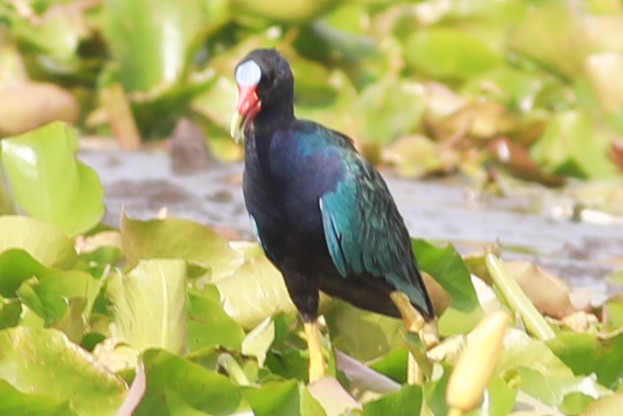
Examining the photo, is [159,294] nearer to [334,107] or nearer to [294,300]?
[294,300]

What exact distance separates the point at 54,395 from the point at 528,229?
6.72 ft

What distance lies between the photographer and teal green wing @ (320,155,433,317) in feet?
7.97

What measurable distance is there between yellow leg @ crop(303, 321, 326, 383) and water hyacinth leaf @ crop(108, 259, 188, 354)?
8.1 inches

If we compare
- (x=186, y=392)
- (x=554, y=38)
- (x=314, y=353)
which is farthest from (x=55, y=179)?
(x=554, y=38)

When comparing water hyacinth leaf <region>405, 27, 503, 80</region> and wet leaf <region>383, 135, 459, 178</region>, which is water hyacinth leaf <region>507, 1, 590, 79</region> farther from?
wet leaf <region>383, 135, 459, 178</region>

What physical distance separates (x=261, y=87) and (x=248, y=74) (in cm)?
5

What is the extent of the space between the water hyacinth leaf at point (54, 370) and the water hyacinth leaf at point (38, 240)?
0.40 meters

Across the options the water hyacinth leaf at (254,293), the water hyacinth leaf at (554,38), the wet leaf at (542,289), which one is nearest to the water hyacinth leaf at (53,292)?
the water hyacinth leaf at (254,293)

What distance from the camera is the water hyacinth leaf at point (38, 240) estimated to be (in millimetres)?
2523

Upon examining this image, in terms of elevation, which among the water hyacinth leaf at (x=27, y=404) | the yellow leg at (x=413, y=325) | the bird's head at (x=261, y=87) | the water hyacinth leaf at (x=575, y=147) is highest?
the bird's head at (x=261, y=87)

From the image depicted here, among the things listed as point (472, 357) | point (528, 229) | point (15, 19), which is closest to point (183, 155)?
point (15, 19)

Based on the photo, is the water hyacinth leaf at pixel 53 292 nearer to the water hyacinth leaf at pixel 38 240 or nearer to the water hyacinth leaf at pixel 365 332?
the water hyacinth leaf at pixel 38 240

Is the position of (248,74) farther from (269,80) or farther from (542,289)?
(542,289)

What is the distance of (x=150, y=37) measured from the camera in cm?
459
